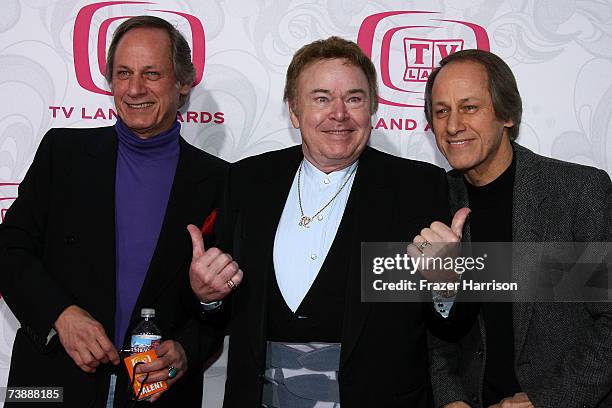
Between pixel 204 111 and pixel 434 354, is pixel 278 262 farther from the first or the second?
pixel 204 111

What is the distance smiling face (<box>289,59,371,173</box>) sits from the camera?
2.19 metres

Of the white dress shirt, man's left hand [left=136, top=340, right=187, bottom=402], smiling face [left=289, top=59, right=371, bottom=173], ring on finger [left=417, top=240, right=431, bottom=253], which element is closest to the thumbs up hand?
ring on finger [left=417, top=240, right=431, bottom=253]

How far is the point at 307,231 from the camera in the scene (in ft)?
7.14

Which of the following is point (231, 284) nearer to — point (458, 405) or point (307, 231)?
point (307, 231)

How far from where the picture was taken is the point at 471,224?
2.27 m

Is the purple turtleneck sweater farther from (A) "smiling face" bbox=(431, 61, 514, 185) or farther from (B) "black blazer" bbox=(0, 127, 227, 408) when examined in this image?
(A) "smiling face" bbox=(431, 61, 514, 185)

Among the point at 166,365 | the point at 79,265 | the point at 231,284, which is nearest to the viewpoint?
the point at 231,284

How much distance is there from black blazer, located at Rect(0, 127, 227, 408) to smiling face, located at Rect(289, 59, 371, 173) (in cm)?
56

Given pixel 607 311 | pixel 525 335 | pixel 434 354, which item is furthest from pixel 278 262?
pixel 607 311

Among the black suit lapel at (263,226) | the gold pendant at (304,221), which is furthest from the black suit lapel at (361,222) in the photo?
the black suit lapel at (263,226)

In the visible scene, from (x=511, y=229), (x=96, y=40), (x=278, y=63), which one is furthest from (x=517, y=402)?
(x=96, y=40)

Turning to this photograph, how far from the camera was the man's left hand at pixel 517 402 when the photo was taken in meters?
2.07

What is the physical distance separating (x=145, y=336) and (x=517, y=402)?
118 cm

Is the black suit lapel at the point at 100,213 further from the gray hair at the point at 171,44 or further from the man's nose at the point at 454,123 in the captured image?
the man's nose at the point at 454,123
